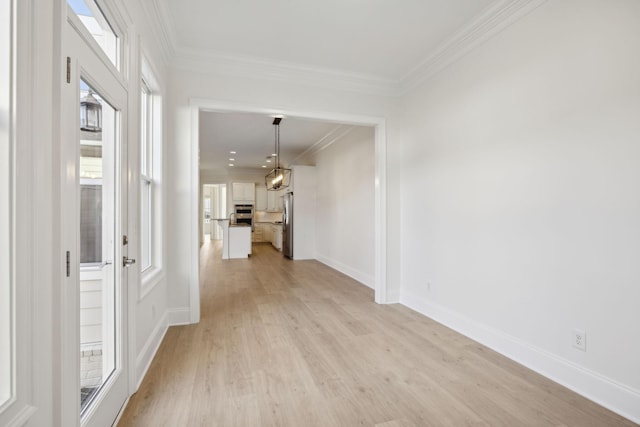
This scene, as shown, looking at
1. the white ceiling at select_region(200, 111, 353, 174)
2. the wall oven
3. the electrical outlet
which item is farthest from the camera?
the wall oven

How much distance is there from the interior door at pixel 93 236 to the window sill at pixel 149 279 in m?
0.46

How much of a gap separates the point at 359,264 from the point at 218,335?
116 inches

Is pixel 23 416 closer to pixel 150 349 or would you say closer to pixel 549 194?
pixel 150 349

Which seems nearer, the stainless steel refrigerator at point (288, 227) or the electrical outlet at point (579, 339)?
the electrical outlet at point (579, 339)

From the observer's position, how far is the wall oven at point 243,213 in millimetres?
10672

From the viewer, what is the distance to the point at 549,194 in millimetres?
2189

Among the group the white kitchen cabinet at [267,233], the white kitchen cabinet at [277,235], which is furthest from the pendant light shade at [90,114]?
the white kitchen cabinet at [267,233]

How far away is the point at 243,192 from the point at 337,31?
8.54 metres

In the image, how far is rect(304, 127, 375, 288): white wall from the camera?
496 centimetres

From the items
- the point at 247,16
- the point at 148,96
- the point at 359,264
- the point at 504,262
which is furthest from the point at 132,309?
the point at 359,264

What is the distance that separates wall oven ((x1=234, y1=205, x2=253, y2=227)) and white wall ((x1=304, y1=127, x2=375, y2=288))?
13.7 ft

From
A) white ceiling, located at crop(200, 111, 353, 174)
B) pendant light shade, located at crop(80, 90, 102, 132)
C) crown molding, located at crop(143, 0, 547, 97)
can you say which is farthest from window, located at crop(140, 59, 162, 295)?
white ceiling, located at crop(200, 111, 353, 174)

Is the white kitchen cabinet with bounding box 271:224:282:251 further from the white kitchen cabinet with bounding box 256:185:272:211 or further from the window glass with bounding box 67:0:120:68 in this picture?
the window glass with bounding box 67:0:120:68

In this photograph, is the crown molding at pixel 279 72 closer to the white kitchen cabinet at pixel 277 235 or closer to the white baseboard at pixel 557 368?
the white baseboard at pixel 557 368
